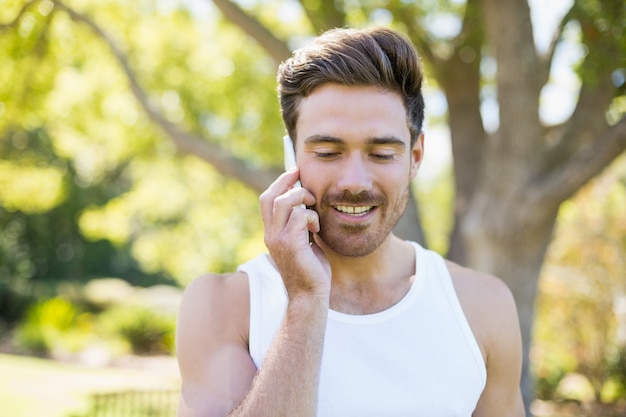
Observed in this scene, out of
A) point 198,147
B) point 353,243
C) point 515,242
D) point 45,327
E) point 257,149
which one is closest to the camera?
point 353,243

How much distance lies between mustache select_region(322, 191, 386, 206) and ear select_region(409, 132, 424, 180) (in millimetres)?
324

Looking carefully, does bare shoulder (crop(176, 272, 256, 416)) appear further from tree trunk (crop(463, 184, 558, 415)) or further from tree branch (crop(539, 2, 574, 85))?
tree branch (crop(539, 2, 574, 85))

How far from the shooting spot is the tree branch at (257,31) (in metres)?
5.90

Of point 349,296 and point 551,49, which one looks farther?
point 551,49

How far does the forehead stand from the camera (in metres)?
2.16

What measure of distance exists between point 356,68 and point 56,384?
39.9 feet

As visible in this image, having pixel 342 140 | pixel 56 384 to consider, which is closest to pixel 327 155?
pixel 342 140

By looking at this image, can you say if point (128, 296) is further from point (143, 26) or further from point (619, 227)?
point (619, 227)

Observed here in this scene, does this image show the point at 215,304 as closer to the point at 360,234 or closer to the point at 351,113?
the point at 360,234

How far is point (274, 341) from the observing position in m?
1.90

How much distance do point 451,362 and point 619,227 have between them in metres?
12.3

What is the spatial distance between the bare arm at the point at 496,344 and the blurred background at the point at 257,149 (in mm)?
2849

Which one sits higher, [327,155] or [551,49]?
[551,49]

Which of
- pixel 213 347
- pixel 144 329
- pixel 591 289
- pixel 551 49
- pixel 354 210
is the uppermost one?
pixel 551 49
